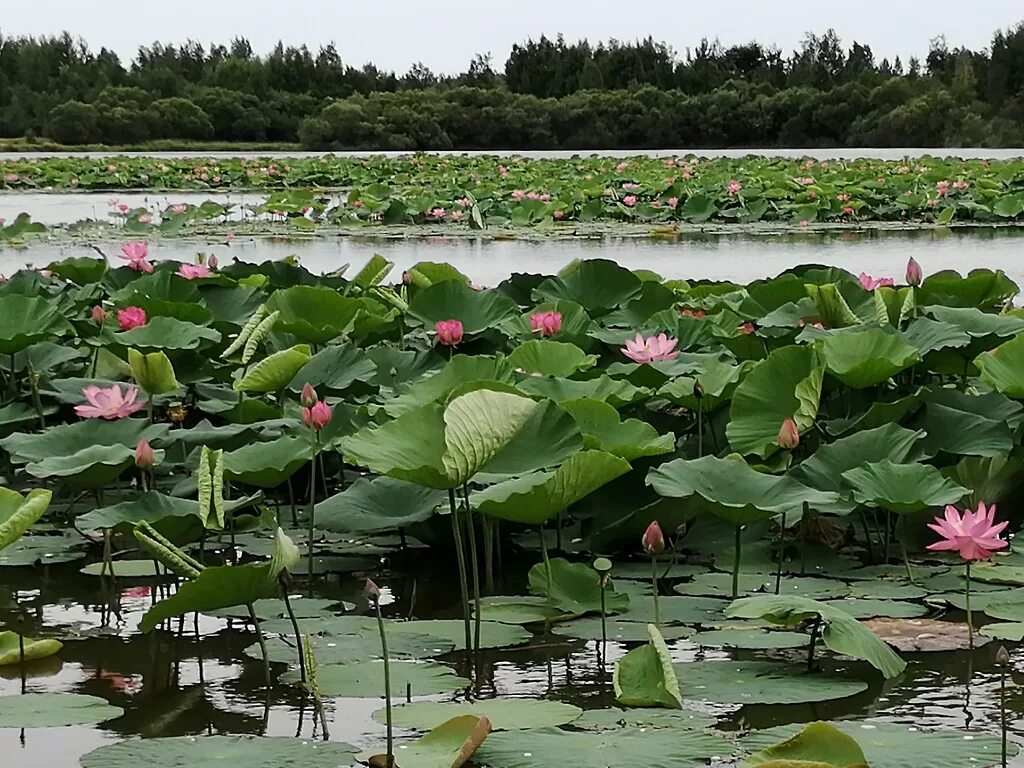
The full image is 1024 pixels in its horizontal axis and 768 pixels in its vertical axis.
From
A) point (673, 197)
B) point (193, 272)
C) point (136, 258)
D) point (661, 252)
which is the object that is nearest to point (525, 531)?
Answer: point (193, 272)

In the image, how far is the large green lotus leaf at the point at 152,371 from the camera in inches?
96.0

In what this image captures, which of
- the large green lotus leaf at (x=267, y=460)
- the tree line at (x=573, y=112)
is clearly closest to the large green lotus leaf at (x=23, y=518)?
the large green lotus leaf at (x=267, y=460)

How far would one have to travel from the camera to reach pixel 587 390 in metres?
2.35

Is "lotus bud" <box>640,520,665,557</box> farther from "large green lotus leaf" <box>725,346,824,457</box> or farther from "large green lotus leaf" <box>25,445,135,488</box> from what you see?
"large green lotus leaf" <box>25,445,135,488</box>

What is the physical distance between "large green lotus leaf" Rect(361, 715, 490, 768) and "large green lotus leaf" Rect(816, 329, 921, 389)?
3.72 ft

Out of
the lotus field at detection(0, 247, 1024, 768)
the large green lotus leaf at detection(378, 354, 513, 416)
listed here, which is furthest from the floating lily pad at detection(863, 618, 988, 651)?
the large green lotus leaf at detection(378, 354, 513, 416)

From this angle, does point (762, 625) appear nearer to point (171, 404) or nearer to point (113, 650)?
point (113, 650)

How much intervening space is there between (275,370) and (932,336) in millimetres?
1115

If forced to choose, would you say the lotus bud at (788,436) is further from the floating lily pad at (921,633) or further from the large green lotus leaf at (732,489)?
the floating lily pad at (921,633)

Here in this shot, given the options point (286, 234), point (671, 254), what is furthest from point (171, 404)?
point (286, 234)

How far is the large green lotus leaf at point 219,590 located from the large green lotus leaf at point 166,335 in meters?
1.20

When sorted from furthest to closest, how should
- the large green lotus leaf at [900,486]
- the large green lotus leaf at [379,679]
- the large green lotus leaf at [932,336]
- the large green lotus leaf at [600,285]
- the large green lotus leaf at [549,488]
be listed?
the large green lotus leaf at [600,285]
the large green lotus leaf at [932,336]
the large green lotus leaf at [900,486]
the large green lotus leaf at [549,488]
the large green lotus leaf at [379,679]

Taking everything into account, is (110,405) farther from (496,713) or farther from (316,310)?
(496,713)

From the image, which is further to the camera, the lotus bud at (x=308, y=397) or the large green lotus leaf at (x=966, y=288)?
the large green lotus leaf at (x=966, y=288)
